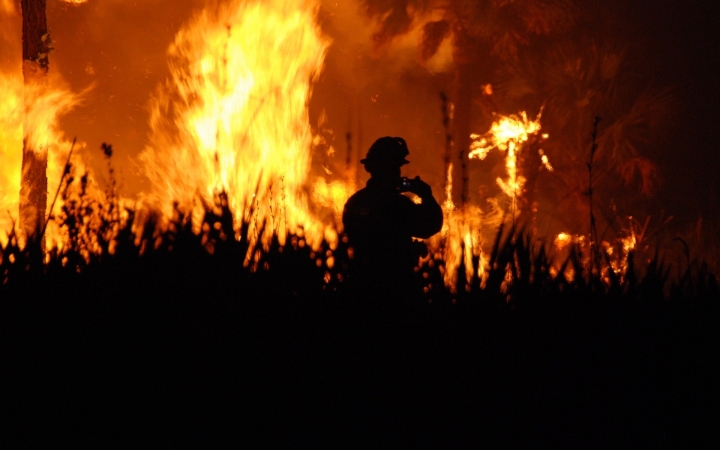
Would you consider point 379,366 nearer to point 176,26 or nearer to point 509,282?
point 509,282

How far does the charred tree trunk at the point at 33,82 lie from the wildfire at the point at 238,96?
370 centimetres

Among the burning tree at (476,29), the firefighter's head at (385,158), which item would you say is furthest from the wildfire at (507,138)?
the firefighter's head at (385,158)

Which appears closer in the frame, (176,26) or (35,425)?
(35,425)

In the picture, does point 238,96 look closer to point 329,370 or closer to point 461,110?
point 461,110

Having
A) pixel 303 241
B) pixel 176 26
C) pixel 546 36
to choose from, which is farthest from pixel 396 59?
pixel 303 241

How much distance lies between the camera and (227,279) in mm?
3615

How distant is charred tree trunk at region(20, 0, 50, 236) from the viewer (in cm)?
1483

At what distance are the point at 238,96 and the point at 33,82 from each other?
6.20 m

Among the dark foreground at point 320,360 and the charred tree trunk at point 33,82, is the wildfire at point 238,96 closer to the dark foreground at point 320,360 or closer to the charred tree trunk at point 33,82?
the charred tree trunk at point 33,82

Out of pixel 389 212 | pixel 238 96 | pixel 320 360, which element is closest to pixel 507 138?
pixel 238 96

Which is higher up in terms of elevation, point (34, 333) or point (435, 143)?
point (435, 143)

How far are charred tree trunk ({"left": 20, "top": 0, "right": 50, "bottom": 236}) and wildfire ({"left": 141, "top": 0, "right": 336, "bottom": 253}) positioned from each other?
3.70 m

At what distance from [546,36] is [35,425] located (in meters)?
23.4

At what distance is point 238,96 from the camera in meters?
20.7
